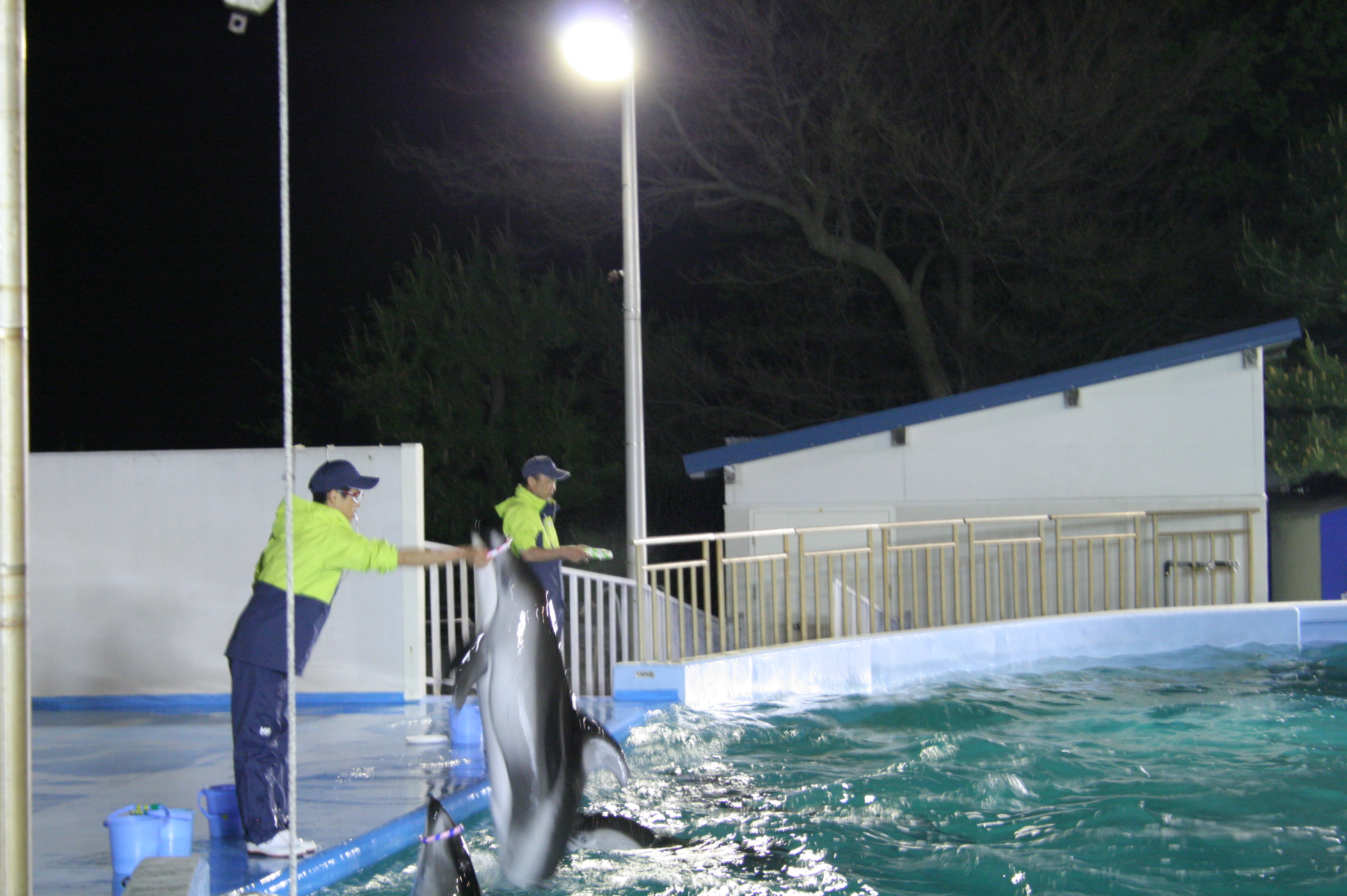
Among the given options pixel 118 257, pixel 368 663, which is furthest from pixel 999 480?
pixel 118 257

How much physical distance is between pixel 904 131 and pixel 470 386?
853 cm

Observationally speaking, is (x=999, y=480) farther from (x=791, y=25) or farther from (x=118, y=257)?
(x=118, y=257)

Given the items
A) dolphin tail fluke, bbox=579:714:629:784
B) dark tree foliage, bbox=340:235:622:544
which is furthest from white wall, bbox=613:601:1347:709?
dark tree foliage, bbox=340:235:622:544

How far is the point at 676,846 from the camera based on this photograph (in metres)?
5.86

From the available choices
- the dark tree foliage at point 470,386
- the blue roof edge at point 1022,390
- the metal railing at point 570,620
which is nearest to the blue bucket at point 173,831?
the metal railing at point 570,620

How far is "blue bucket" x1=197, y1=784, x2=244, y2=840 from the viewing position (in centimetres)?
560

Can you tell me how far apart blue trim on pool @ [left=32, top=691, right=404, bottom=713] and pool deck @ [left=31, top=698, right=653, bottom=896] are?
0.12 metres

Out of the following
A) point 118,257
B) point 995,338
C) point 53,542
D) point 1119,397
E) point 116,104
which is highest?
point 116,104

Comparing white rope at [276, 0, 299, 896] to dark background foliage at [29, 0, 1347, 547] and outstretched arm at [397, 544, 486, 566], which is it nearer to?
outstretched arm at [397, 544, 486, 566]

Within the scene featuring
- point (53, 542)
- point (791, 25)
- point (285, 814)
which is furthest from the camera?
point (791, 25)

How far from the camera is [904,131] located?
20.5m

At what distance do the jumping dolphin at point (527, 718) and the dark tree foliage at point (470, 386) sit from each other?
48.4 feet

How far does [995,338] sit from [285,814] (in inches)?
735

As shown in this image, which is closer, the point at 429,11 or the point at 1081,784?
the point at 1081,784
